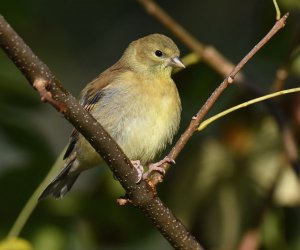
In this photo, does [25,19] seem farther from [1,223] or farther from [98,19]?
[98,19]

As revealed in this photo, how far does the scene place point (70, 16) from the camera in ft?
21.9

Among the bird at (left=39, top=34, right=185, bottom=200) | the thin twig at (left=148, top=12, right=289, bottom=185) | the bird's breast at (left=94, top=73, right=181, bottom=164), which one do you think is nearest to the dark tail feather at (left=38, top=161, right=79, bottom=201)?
the bird at (left=39, top=34, right=185, bottom=200)

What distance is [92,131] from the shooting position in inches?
88.9

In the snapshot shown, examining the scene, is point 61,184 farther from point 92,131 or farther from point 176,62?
point 92,131

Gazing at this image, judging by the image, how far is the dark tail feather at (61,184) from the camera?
12.4 feet

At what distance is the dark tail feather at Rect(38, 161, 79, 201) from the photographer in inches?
148

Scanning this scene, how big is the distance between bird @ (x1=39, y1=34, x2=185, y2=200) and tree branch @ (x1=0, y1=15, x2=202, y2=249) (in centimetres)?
110

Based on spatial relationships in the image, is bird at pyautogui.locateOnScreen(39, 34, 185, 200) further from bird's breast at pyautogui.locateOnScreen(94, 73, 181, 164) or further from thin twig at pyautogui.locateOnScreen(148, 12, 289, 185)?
thin twig at pyautogui.locateOnScreen(148, 12, 289, 185)

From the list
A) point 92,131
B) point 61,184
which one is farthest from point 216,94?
Result: point 61,184

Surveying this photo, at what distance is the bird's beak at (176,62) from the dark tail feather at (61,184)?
77 cm

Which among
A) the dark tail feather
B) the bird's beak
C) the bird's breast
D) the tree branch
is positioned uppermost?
the bird's beak

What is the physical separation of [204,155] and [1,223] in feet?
A: 3.68

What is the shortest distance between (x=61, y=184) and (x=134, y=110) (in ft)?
1.96

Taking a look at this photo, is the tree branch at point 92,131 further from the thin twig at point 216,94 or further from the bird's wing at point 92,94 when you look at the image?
the bird's wing at point 92,94
